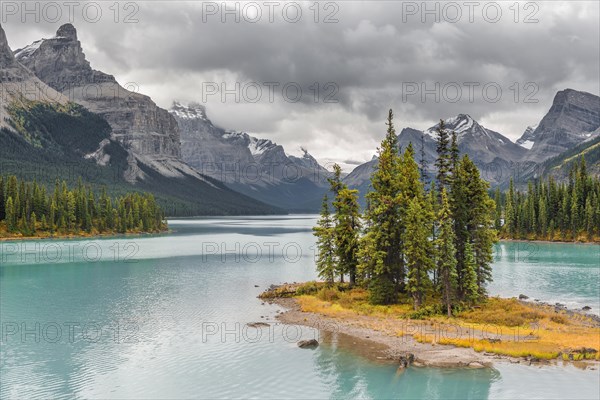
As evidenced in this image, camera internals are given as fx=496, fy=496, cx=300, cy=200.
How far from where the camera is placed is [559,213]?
162m

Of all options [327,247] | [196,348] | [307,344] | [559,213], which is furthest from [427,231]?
[559,213]

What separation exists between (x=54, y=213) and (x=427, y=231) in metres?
154

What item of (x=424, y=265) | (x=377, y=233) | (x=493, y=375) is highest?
(x=377, y=233)

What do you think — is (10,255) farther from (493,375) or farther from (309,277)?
(493,375)

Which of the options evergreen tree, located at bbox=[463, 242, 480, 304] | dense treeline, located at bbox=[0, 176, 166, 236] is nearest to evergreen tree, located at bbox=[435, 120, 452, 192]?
evergreen tree, located at bbox=[463, 242, 480, 304]

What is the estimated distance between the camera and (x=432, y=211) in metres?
52.9

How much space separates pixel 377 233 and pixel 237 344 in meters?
20.0

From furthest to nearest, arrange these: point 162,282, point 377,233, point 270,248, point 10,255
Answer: point 270,248 → point 10,255 → point 162,282 → point 377,233

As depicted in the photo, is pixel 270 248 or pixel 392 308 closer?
pixel 392 308

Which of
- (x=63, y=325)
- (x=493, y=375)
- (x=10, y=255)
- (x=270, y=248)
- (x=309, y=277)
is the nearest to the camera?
(x=493, y=375)

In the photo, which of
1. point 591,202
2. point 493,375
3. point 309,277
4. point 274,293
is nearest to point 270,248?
point 309,277

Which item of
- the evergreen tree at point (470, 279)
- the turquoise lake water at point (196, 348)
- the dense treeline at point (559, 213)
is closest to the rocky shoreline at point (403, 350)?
the turquoise lake water at point (196, 348)

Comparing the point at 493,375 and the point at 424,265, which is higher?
the point at 424,265

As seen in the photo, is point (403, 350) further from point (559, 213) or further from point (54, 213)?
point (54, 213)
